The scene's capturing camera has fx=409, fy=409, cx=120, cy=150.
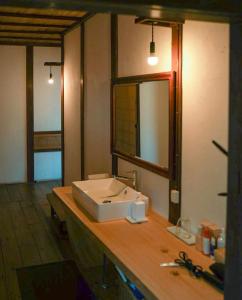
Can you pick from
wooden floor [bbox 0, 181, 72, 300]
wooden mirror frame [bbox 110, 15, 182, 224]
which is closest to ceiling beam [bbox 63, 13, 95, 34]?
wooden mirror frame [bbox 110, 15, 182, 224]

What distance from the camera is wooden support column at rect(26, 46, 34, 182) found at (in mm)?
7211

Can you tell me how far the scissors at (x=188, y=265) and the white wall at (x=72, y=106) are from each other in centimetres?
308

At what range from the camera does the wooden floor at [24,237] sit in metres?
3.74

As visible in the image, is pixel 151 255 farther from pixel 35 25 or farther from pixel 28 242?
pixel 35 25

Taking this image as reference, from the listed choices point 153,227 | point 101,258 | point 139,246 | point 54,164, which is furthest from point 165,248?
point 54,164

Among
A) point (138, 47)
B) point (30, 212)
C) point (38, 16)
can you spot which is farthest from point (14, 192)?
point (138, 47)

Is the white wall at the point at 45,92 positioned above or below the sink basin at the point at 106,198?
above

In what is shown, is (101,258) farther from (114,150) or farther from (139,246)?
(139,246)

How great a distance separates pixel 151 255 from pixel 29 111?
545 centimetres

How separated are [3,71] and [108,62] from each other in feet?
11.9

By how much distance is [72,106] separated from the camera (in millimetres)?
5527

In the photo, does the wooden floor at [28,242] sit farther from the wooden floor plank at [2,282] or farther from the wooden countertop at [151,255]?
the wooden countertop at [151,255]

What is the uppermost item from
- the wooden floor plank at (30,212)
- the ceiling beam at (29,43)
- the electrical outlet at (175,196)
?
the ceiling beam at (29,43)

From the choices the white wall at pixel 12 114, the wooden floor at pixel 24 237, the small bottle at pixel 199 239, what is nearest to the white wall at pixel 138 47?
the small bottle at pixel 199 239
